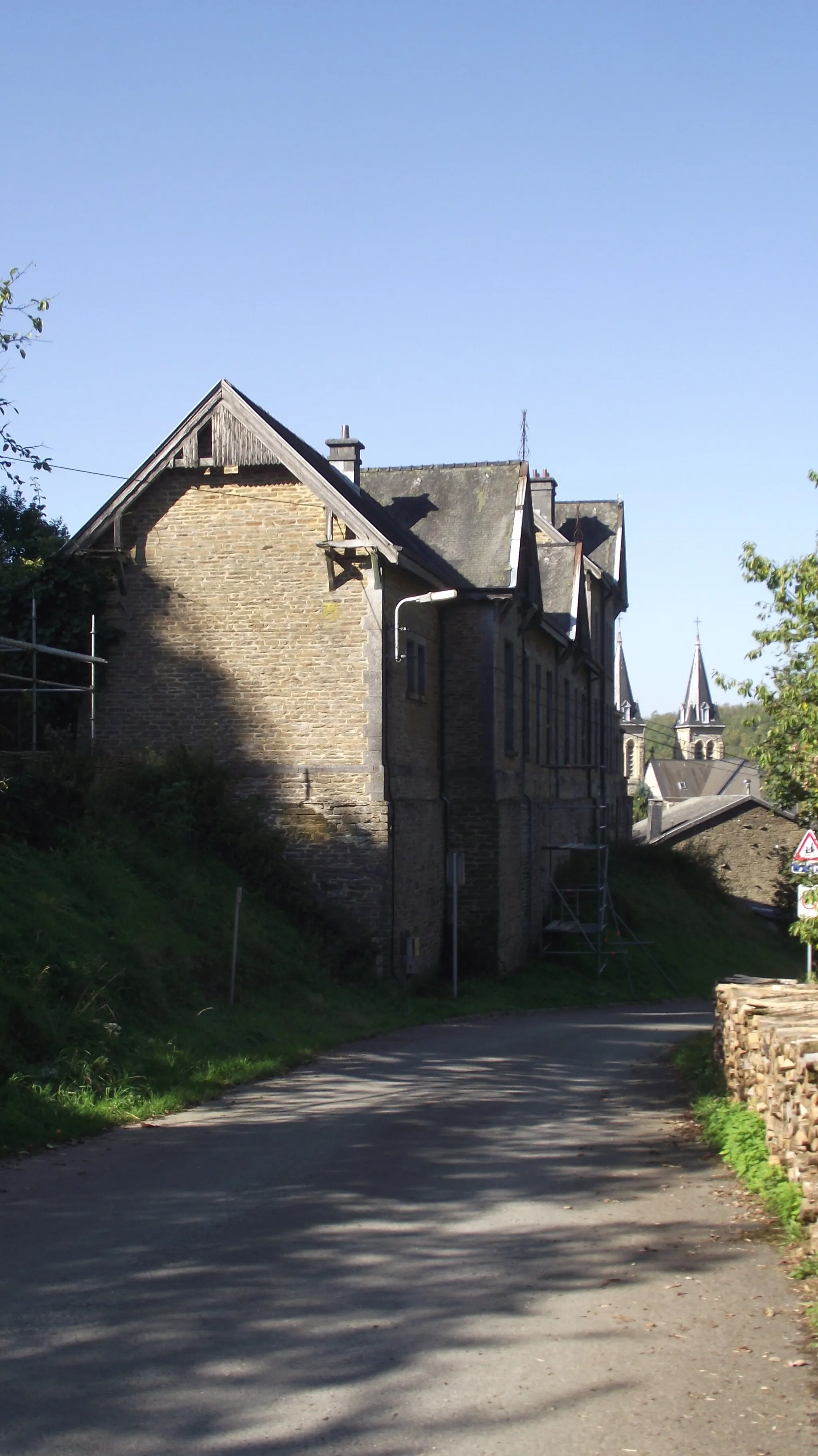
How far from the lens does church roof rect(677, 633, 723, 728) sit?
12900 cm

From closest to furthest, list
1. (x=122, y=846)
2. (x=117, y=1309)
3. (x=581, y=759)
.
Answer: (x=117, y=1309) < (x=122, y=846) < (x=581, y=759)

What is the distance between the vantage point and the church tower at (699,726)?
128 meters

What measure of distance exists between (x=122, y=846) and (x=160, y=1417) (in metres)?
13.4

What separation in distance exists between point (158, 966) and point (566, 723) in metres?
22.8

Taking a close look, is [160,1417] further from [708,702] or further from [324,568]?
[708,702]

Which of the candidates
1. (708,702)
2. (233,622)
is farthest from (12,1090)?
(708,702)

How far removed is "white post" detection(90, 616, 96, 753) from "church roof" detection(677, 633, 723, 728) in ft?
358

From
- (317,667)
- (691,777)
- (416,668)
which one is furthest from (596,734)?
(691,777)

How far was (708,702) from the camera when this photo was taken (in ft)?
430

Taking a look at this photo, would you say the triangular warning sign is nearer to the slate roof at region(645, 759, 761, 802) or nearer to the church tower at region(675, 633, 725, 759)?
the slate roof at region(645, 759, 761, 802)

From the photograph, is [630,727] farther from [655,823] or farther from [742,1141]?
[742,1141]

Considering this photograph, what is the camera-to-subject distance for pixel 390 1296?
6.75 metres

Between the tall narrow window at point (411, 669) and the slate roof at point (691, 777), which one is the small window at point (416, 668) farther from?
the slate roof at point (691, 777)

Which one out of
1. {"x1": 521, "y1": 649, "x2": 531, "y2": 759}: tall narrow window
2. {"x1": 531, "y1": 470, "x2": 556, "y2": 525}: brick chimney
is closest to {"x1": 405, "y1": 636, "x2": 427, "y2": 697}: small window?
{"x1": 521, "y1": 649, "x2": 531, "y2": 759}: tall narrow window
